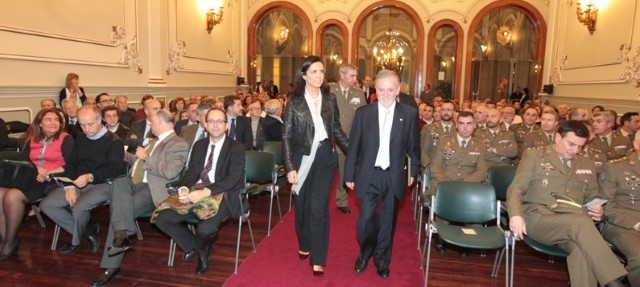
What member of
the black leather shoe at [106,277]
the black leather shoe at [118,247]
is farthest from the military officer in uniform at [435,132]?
the black leather shoe at [106,277]

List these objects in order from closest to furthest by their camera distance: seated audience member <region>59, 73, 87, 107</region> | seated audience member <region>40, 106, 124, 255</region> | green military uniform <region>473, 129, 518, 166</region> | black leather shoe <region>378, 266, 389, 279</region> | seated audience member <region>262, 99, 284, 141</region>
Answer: black leather shoe <region>378, 266, 389, 279</region>, seated audience member <region>40, 106, 124, 255</region>, green military uniform <region>473, 129, 518, 166</region>, seated audience member <region>262, 99, 284, 141</region>, seated audience member <region>59, 73, 87, 107</region>

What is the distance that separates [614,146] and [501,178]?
197 centimetres

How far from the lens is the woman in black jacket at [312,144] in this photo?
2947 mm

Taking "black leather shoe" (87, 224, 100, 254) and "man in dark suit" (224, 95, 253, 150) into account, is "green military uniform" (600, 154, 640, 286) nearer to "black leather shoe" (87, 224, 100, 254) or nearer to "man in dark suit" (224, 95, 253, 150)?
"man in dark suit" (224, 95, 253, 150)

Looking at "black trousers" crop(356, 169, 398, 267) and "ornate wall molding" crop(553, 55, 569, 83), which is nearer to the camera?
"black trousers" crop(356, 169, 398, 267)

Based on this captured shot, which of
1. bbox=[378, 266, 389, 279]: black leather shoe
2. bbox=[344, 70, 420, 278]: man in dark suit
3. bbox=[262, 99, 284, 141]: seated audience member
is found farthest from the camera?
bbox=[262, 99, 284, 141]: seated audience member

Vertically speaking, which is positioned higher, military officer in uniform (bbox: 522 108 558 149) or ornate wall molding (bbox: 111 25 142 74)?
ornate wall molding (bbox: 111 25 142 74)

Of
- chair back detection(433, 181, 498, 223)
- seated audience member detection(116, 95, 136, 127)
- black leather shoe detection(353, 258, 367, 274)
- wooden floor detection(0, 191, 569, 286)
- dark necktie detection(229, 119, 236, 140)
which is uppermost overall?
seated audience member detection(116, 95, 136, 127)

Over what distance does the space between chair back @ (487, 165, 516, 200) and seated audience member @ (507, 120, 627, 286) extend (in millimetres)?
765

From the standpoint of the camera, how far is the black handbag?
3568mm

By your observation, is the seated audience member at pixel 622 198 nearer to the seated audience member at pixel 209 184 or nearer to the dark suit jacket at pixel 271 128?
the seated audience member at pixel 209 184

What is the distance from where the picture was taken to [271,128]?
5.38 meters

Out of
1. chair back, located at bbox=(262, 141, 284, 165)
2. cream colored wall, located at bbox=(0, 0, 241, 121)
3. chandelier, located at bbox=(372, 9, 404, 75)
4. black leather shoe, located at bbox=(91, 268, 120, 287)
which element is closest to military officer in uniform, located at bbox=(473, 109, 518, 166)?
chair back, located at bbox=(262, 141, 284, 165)

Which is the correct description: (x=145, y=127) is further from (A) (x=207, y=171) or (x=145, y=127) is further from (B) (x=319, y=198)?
(B) (x=319, y=198)
